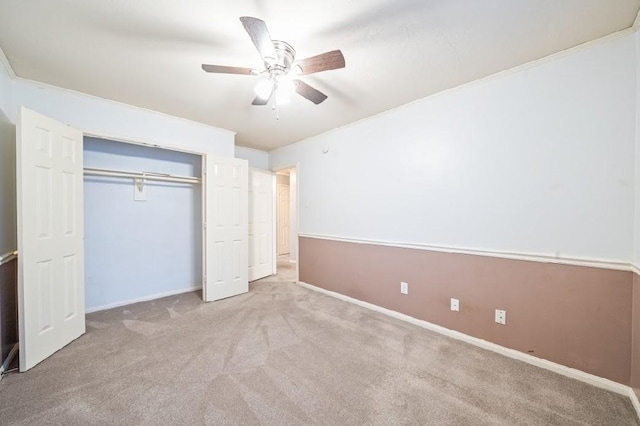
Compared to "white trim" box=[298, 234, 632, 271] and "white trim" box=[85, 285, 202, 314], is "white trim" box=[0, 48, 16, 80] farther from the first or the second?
"white trim" box=[298, 234, 632, 271]

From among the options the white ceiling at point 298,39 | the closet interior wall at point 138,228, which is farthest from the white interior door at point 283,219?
the white ceiling at point 298,39

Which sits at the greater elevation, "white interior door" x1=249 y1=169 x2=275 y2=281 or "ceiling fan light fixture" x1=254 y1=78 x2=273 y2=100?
"ceiling fan light fixture" x1=254 y1=78 x2=273 y2=100

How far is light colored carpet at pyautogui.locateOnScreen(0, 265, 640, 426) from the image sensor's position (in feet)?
4.96

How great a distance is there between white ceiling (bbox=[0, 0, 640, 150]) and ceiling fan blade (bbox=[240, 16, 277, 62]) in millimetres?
266

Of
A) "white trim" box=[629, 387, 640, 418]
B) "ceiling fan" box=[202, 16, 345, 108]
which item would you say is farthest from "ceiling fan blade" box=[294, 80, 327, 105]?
"white trim" box=[629, 387, 640, 418]

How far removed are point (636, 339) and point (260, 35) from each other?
9.90ft

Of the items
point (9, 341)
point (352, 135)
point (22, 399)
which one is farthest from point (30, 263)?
point (352, 135)

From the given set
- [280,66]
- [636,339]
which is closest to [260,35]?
[280,66]

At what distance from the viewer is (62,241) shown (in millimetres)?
2252

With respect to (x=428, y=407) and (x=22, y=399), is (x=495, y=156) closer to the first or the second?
(x=428, y=407)

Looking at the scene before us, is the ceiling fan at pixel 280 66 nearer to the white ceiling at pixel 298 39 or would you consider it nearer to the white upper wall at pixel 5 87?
the white ceiling at pixel 298 39

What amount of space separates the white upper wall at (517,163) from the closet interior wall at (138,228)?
2.66m

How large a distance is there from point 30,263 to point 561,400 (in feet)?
13.0

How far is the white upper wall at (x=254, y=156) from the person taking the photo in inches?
181
